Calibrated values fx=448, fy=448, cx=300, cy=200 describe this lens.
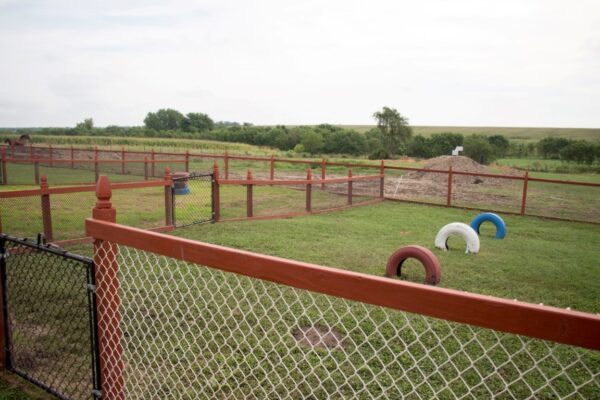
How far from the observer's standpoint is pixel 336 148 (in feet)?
197

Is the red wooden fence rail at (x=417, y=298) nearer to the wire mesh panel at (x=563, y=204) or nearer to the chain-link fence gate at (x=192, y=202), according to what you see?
the chain-link fence gate at (x=192, y=202)

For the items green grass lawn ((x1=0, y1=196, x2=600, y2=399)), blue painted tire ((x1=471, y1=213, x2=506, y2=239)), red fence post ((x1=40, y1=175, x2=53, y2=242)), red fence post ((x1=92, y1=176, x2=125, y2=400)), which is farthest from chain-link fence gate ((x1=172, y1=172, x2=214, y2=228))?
blue painted tire ((x1=471, y1=213, x2=506, y2=239))

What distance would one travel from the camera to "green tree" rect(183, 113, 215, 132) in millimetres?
103812

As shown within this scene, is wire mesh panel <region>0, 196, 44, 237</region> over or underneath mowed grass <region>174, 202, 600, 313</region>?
over

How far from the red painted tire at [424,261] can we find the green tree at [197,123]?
330ft

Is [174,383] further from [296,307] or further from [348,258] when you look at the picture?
[348,258]

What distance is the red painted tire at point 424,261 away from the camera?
6.23 meters

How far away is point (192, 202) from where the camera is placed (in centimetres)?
1404

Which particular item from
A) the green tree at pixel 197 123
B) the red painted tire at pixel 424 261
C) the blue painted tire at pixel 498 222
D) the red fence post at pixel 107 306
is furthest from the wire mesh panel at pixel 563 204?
the green tree at pixel 197 123

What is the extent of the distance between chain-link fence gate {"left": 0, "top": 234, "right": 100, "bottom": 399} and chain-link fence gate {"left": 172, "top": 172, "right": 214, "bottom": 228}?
4.06 m

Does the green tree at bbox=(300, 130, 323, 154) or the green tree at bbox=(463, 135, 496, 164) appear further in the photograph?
the green tree at bbox=(300, 130, 323, 154)

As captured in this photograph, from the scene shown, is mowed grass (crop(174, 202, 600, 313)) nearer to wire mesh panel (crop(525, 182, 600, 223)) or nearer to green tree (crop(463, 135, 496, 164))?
wire mesh panel (crop(525, 182, 600, 223))

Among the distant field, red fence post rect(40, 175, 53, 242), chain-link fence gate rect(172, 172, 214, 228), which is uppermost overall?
the distant field

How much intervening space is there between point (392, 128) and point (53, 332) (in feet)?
177
